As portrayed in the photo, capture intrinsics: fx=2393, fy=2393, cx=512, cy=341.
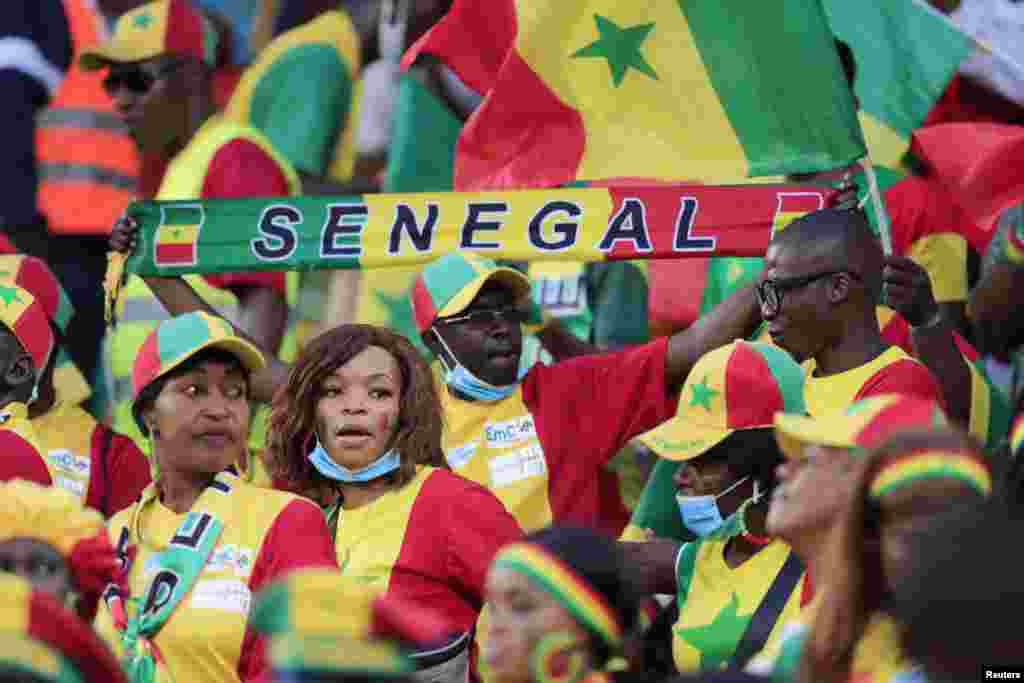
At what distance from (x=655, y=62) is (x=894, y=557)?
13.3 feet

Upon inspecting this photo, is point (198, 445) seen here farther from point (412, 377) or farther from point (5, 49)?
point (5, 49)

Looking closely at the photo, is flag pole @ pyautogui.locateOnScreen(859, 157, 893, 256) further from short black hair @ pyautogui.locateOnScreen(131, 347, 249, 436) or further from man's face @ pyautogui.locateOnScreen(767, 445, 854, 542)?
man's face @ pyautogui.locateOnScreen(767, 445, 854, 542)

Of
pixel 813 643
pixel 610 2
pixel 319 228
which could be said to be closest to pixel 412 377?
pixel 319 228

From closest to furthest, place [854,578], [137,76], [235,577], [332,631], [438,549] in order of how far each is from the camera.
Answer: [332,631], [854,578], [235,577], [438,549], [137,76]

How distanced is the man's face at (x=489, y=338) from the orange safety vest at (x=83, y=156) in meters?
3.91

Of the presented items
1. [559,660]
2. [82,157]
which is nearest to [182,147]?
[82,157]

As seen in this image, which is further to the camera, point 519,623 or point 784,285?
point 784,285

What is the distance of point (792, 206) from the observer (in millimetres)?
7992

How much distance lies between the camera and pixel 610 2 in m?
8.41

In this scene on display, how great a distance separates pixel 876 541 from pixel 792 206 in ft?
11.2

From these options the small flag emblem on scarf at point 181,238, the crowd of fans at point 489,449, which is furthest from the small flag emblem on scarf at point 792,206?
the small flag emblem on scarf at point 181,238

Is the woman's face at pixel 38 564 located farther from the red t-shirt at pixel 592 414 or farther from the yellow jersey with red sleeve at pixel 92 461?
the red t-shirt at pixel 592 414

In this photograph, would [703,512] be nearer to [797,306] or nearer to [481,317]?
[797,306]

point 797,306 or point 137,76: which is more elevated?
point 797,306
